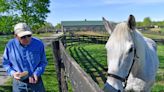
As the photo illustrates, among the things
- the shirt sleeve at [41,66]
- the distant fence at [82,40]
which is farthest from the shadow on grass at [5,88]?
the distant fence at [82,40]

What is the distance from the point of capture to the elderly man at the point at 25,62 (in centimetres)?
506

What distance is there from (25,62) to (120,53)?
1270mm

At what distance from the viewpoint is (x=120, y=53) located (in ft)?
15.3

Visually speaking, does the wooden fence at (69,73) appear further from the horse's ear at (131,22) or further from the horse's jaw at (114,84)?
the horse's ear at (131,22)

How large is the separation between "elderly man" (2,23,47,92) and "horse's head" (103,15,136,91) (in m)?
0.97

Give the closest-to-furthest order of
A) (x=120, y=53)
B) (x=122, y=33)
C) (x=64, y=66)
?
1. (x=120, y=53)
2. (x=122, y=33)
3. (x=64, y=66)

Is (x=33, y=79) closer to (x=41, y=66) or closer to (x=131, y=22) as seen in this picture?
(x=41, y=66)

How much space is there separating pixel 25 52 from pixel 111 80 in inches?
49.9

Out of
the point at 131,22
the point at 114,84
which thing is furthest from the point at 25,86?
the point at 131,22

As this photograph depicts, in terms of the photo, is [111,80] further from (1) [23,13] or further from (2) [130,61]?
(1) [23,13]

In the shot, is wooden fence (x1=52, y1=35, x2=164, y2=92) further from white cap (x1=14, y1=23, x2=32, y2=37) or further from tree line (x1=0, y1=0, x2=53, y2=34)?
tree line (x1=0, y1=0, x2=53, y2=34)

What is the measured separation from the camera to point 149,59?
5.96 meters

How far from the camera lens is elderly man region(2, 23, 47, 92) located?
16.6 ft

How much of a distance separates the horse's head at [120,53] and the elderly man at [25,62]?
0.97m
